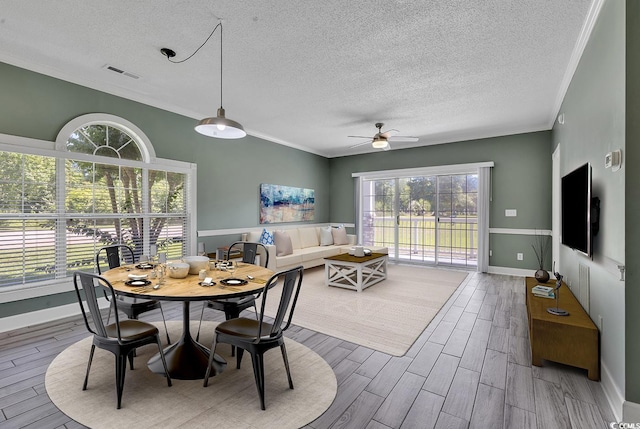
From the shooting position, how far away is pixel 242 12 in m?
2.37

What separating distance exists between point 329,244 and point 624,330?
5433mm

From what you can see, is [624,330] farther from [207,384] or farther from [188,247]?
[188,247]

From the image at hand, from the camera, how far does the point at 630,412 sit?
5.70 feet

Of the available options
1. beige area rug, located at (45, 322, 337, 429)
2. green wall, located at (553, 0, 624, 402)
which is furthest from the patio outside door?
beige area rug, located at (45, 322, 337, 429)

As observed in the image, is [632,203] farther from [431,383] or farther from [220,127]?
[220,127]

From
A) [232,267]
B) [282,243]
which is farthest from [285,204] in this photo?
[232,267]

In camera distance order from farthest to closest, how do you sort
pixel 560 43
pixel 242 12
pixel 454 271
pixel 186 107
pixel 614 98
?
pixel 454 271
pixel 186 107
pixel 560 43
pixel 242 12
pixel 614 98

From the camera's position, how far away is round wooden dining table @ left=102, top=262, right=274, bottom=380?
6.46 ft

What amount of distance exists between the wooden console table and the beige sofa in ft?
12.1

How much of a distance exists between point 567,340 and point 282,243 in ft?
14.0

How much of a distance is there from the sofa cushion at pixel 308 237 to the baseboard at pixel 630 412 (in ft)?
17.5

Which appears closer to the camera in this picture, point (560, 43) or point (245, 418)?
point (245, 418)

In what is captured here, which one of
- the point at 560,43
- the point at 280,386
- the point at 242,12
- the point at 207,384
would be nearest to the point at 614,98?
the point at 560,43

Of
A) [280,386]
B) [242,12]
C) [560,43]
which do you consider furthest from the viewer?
[560,43]
